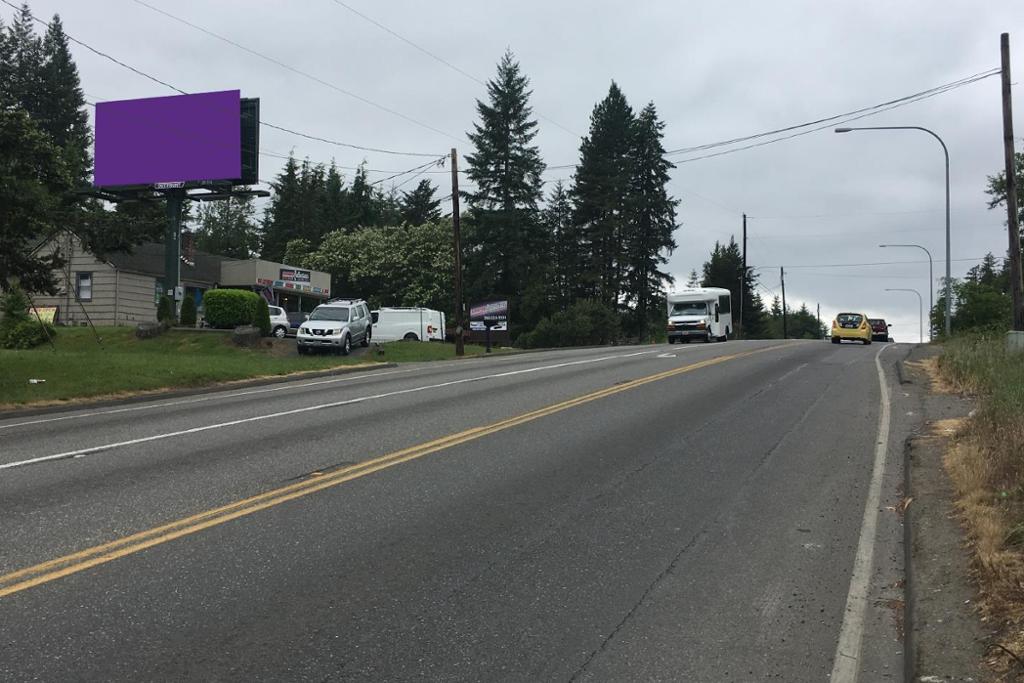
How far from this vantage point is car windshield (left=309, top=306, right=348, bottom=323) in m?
27.9

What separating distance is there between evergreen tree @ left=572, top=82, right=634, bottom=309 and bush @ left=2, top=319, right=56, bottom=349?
44.0 metres

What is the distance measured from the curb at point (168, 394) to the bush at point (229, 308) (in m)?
8.92

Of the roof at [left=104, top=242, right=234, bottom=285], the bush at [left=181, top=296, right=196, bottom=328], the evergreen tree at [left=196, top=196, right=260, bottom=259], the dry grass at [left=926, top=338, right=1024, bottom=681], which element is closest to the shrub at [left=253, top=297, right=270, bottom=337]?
the bush at [left=181, top=296, right=196, bottom=328]

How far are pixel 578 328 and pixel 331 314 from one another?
79.1ft

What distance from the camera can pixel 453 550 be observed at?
18.4 feet

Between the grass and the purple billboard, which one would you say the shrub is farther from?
the purple billboard

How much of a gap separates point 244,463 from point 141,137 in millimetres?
32203

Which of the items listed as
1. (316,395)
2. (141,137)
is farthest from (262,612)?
(141,137)

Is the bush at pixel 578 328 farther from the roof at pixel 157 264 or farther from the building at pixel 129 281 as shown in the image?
the roof at pixel 157 264

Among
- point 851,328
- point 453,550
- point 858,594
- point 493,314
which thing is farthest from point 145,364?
point 851,328

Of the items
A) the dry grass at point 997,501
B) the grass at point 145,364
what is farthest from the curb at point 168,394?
the dry grass at point 997,501

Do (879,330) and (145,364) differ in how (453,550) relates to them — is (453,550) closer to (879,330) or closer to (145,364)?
(145,364)

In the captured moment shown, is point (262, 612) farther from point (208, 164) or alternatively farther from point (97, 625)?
point (208, 164)

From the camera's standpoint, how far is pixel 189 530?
5906 mm
